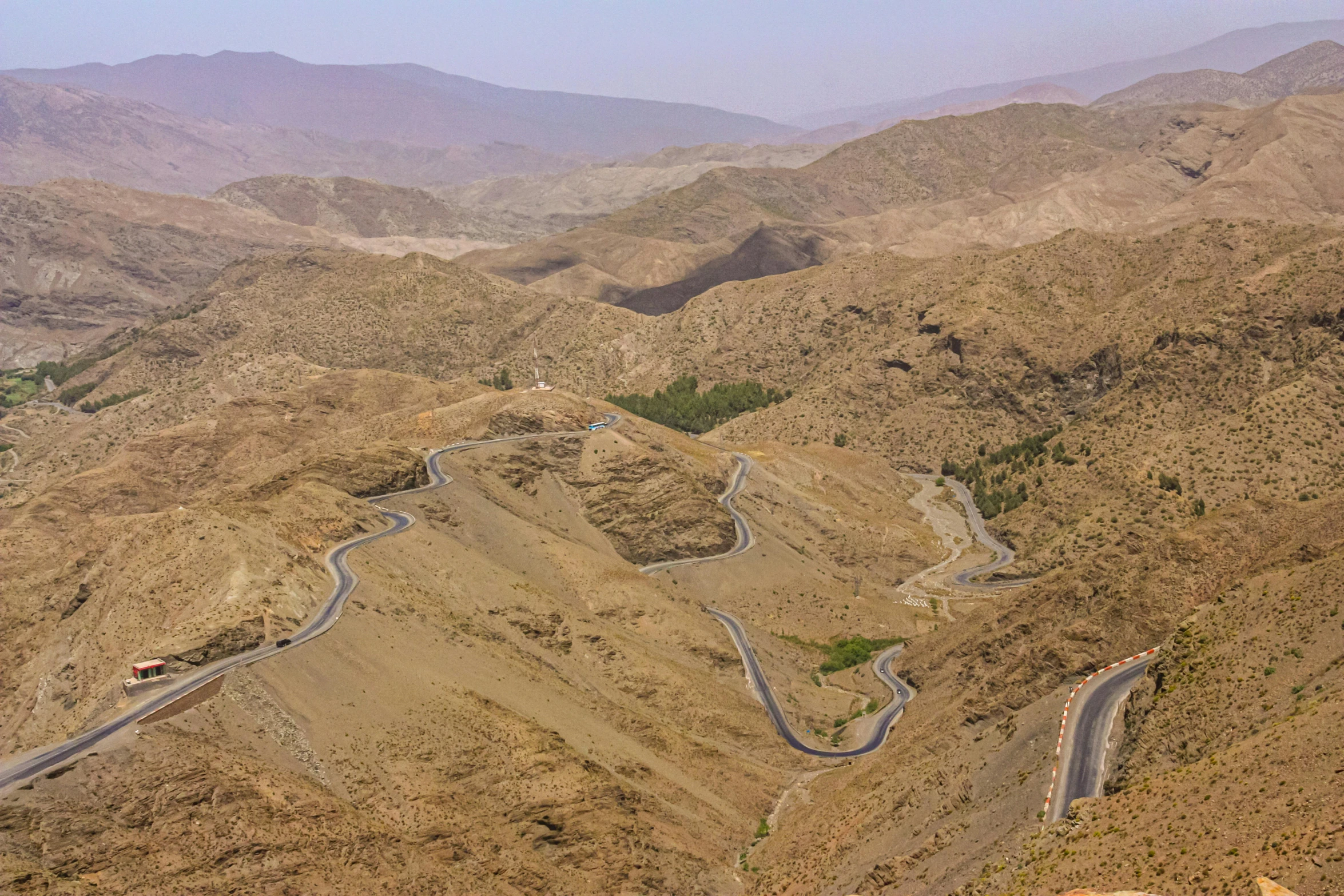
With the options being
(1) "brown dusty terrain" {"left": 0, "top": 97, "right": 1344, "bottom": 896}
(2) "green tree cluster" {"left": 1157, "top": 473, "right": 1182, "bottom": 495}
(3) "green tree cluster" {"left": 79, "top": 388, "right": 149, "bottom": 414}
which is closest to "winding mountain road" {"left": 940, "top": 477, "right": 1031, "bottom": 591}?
(1) "brown dusty terrain" {"left": 0, "top": 97, "right": 1344, "bottom": 896}

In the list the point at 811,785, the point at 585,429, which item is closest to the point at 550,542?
the point at 585,429

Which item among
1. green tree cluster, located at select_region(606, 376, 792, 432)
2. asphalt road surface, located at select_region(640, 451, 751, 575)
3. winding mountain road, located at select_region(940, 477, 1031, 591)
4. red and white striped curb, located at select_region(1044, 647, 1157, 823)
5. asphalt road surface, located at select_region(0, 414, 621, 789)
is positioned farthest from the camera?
green tree cluster, located at select_region(606, 376, 792, 432)

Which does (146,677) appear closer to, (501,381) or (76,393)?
(501,381)

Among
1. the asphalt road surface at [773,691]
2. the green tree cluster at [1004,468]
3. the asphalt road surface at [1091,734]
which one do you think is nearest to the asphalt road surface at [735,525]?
the asphalt road surface at [773,691]

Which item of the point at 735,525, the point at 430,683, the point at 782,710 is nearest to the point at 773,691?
the point at 782,710

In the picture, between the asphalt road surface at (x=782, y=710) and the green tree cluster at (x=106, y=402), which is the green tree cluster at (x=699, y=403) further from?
the asphalt road surface at (x=782, y=710)

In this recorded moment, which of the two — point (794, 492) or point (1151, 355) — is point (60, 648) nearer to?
point (794, 492)

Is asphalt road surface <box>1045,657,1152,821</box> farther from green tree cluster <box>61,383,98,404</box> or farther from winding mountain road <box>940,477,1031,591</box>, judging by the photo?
green tree cluster <box>61,383,98,404</box>
